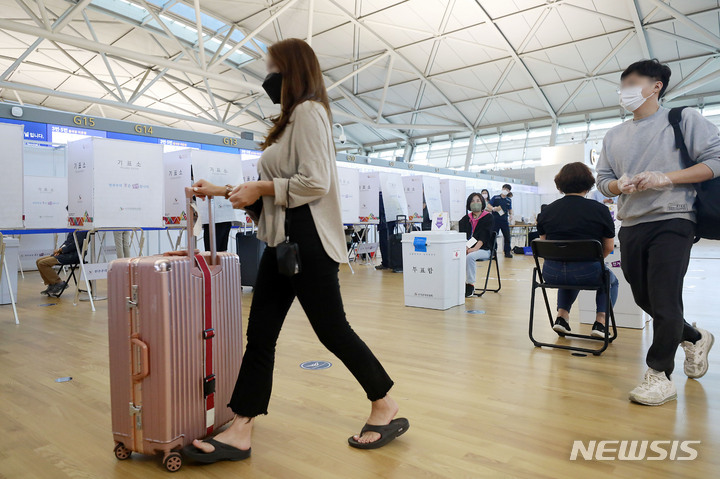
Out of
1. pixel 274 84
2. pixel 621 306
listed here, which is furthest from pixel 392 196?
pixel 274 84

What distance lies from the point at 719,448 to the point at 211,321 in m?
1.74

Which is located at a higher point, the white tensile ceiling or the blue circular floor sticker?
the white tensile ceiling

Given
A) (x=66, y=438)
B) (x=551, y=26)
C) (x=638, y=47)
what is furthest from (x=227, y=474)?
(x=638, y=47)

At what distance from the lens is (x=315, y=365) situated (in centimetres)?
266

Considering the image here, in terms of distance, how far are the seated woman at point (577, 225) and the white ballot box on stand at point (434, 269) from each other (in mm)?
1218

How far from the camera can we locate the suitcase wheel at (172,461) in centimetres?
148

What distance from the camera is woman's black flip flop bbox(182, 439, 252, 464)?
1.48m

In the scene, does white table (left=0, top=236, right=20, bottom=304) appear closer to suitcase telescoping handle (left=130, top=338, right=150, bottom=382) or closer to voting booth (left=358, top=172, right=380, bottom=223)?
suitcase telescoping handle (left=130, top=338, right=150, bottom=382)

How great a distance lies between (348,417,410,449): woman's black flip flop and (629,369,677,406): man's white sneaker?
1.05 metres

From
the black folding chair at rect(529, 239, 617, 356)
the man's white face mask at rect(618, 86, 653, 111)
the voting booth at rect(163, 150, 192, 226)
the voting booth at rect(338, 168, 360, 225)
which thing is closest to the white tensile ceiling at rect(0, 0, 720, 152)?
the voting booth at rect(338, 168, 360, 225)

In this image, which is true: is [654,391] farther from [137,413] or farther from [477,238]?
[477,238]

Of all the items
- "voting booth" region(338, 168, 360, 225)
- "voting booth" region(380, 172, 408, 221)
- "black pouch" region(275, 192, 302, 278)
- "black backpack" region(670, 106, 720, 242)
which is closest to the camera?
"black pouch" region(275, 192, 302, 278)

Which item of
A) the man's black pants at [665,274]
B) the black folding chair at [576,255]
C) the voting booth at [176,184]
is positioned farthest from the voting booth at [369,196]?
the man's black pants at [665,274]

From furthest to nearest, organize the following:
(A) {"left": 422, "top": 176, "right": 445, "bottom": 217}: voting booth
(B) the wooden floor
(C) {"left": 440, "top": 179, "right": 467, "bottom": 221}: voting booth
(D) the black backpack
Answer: (C) {"left": 440, "top": 179, "right": 467, "bottom": 221}: voting booth → (A) {"left": 422, "top": 176, "right": 445, "bottom": 217}: voting booth → (D) the black backpack → (B) the wooden floor
